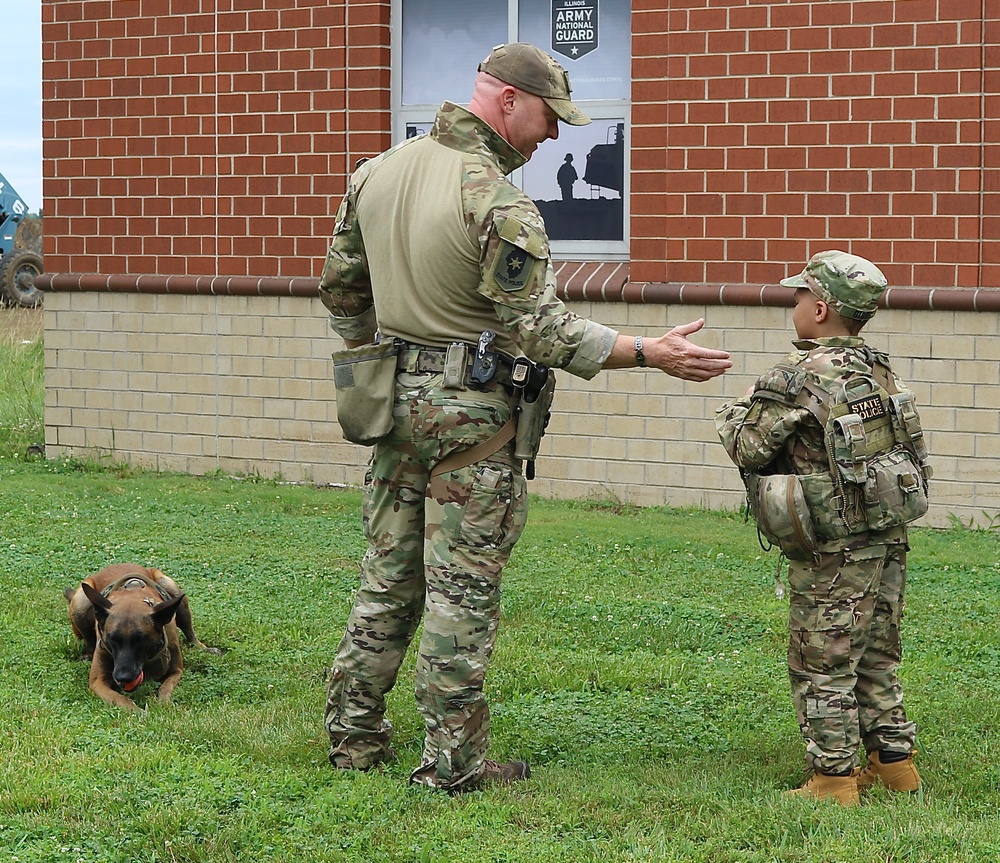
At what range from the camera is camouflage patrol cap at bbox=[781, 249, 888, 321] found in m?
4.50

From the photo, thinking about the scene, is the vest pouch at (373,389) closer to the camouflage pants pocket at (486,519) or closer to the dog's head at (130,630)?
the camouflage pants pocket at (486,519)

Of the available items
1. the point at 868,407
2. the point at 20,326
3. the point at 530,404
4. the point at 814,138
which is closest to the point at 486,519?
the point at 530,404

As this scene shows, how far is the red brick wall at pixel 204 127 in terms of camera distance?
38.1 ft

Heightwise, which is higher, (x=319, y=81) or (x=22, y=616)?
(x=319, y=81)

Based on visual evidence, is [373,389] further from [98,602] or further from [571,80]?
[571,80]

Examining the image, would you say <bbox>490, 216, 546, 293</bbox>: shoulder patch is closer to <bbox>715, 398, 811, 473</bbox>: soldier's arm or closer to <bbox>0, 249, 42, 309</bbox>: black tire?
<bbox>715, 398, 811, 473</bbox>: soldier's arm

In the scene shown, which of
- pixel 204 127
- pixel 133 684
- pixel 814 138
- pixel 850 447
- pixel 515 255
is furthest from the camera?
pixel 204 127

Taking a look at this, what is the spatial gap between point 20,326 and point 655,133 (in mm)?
15938

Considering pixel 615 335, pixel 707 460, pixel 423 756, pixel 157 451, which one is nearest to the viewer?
pixel 615 335

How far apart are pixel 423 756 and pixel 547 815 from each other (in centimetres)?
49

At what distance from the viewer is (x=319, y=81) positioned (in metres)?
11.6

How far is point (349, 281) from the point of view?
4.82m

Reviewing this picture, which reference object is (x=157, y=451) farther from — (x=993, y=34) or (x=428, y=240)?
(x=428, y=240)

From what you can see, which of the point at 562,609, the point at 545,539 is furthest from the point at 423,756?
the point at 545,539
